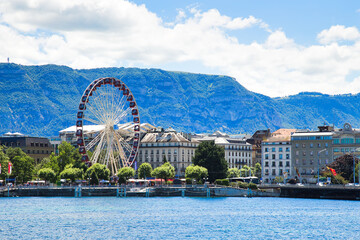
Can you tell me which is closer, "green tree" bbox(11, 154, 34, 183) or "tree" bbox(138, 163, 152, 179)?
"green tree" bbox(11, 154, 34, 183)

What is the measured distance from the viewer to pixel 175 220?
98.9m

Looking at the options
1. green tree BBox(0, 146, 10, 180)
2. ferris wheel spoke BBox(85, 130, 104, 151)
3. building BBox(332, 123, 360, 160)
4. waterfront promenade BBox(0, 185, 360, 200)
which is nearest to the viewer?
waterfront promenade BBox(0, 185, 360, 200)

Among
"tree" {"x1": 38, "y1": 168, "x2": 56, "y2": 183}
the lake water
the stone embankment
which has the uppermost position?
"tree" {"x1": 38, "y1": 168, "x2": 56, "y2": 183}

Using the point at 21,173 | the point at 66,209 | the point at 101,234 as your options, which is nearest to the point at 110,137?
the point at 21,173

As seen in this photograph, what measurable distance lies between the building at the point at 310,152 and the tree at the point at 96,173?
2310 inches

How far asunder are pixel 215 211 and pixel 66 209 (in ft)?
84.0

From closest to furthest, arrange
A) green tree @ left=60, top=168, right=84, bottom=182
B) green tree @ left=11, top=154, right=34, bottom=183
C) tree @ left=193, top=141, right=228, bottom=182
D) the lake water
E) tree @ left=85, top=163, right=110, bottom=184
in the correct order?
the lake water < tree @ left=85, top=163, right=110, bottom=184 < green tree @ left=60, top=168, right=84, bottom=182 < green tree @ left=11, top=154, right=34, bottom=183 < tree @ left=193, top=141, right=228, bottom=182

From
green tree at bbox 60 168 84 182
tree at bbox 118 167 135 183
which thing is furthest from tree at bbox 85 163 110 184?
tree at bbox 118 167 135 183

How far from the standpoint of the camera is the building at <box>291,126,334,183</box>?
191 m

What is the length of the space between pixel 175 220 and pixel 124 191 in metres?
59.7

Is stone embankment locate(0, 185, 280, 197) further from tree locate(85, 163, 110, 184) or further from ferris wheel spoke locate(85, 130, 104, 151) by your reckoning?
ferris wheel spoke locate(85, 130, 104, 151)

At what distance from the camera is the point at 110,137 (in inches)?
6590

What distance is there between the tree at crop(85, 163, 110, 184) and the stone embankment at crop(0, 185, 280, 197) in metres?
6.46

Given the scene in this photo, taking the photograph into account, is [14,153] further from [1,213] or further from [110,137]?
[1,213]
